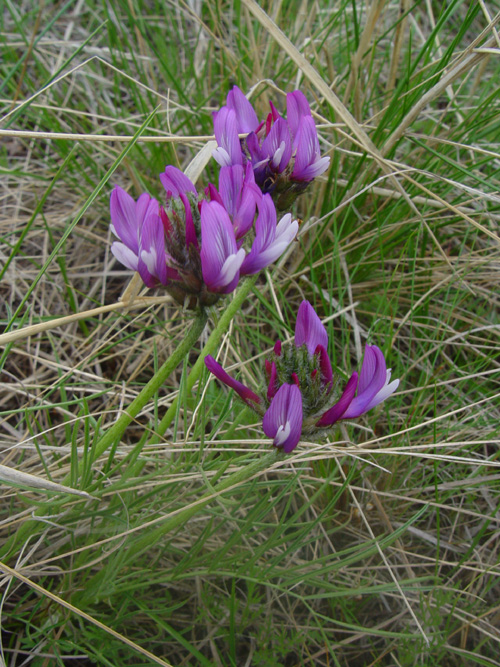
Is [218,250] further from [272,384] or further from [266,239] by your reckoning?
[272,384]

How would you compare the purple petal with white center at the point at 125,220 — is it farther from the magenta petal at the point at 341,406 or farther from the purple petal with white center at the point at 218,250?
the magenta petal at the point at 341,406

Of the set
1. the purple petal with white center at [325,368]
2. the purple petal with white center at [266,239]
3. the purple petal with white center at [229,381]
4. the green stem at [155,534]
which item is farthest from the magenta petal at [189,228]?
the green stem at [155,534]

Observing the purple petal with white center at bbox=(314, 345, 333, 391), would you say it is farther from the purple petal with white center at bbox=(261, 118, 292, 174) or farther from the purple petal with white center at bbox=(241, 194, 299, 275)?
the purple petal with white center at bbox=(261, 118, 292, 174)

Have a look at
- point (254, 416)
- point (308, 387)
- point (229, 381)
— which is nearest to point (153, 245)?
point (229, 381)

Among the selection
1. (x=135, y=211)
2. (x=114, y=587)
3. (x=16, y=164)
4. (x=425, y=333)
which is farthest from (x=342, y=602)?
(x=16, y=164)

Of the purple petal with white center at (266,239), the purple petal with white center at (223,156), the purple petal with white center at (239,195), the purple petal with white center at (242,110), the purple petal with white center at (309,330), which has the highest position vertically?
the purple petal with white center at (242,110)

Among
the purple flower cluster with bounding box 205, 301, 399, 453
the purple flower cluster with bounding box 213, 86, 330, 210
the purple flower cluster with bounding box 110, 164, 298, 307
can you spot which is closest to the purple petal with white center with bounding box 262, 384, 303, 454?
the purple flower cluster with bounding box 205, 301, 399, 453
